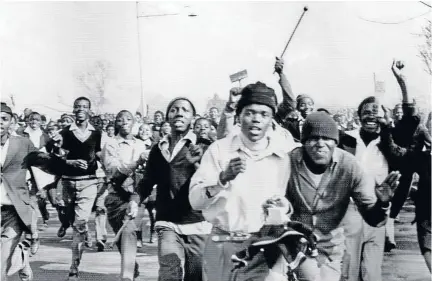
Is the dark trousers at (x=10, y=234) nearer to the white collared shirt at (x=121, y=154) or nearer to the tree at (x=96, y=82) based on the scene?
the white collared shirt at (x=121, y=154)

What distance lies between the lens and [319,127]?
13.4ft

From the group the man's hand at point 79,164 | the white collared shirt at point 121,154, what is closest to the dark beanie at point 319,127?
the white collared shirt at point 121,154

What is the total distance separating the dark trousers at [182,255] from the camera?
4070 mm

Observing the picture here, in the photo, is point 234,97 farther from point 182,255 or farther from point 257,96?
point 182,255

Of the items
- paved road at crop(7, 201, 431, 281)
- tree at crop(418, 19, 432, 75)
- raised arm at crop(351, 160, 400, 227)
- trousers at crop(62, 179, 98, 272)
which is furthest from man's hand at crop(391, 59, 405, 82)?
trousers at crop(62, 179, 98, 272)

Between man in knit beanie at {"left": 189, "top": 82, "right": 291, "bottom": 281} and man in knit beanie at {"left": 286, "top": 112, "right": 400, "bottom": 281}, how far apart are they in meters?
0.11

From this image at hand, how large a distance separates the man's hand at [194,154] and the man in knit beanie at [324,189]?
611 mm

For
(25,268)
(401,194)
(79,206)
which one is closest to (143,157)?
(79,206)

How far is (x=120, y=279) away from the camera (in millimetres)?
4266

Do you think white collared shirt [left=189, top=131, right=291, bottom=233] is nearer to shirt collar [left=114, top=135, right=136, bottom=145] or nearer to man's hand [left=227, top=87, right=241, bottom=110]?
man's hand [left=227, top=87, right=241, bottom=110]

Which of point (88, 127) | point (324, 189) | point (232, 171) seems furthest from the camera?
point (88, 127)

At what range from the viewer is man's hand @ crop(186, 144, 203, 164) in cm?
412

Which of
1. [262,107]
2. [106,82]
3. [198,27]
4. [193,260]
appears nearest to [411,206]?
[262,107]

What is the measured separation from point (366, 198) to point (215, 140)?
1.08 metres
